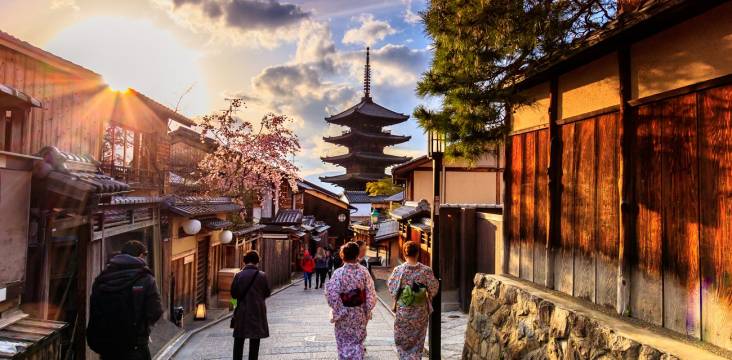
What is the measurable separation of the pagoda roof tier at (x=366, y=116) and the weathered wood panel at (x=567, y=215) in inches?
1755

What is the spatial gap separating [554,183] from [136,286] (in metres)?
5.21

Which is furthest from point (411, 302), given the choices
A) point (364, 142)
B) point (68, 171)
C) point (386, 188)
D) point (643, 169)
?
point (364, 142)

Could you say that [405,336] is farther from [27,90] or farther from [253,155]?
[253,155]

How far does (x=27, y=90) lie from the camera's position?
262 inches

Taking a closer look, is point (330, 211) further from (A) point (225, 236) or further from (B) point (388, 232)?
(A) point (225, 236)

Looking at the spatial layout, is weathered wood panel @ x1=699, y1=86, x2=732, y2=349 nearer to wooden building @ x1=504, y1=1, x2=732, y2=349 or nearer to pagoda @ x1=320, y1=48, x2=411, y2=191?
wooden building @ x1=504, y1=1, x2=732, y2=349

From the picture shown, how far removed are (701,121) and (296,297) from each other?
15749 mm

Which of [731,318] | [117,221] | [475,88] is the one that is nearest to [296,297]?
[117,221]

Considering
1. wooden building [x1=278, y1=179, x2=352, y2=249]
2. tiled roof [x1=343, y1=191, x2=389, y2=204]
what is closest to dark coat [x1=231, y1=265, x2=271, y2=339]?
wooden building [x1=278, y1=179, x2=352, y2=249]

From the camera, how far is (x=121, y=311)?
4.64 meters

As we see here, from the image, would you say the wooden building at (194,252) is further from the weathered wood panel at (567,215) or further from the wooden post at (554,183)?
the weathered wood panel at (567,215)

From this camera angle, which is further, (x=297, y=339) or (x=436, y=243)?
(x=297, y=339)

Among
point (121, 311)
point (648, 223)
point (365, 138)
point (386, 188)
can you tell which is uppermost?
point (365, 138)

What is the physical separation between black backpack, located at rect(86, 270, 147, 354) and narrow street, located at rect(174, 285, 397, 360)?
3.35 meters
